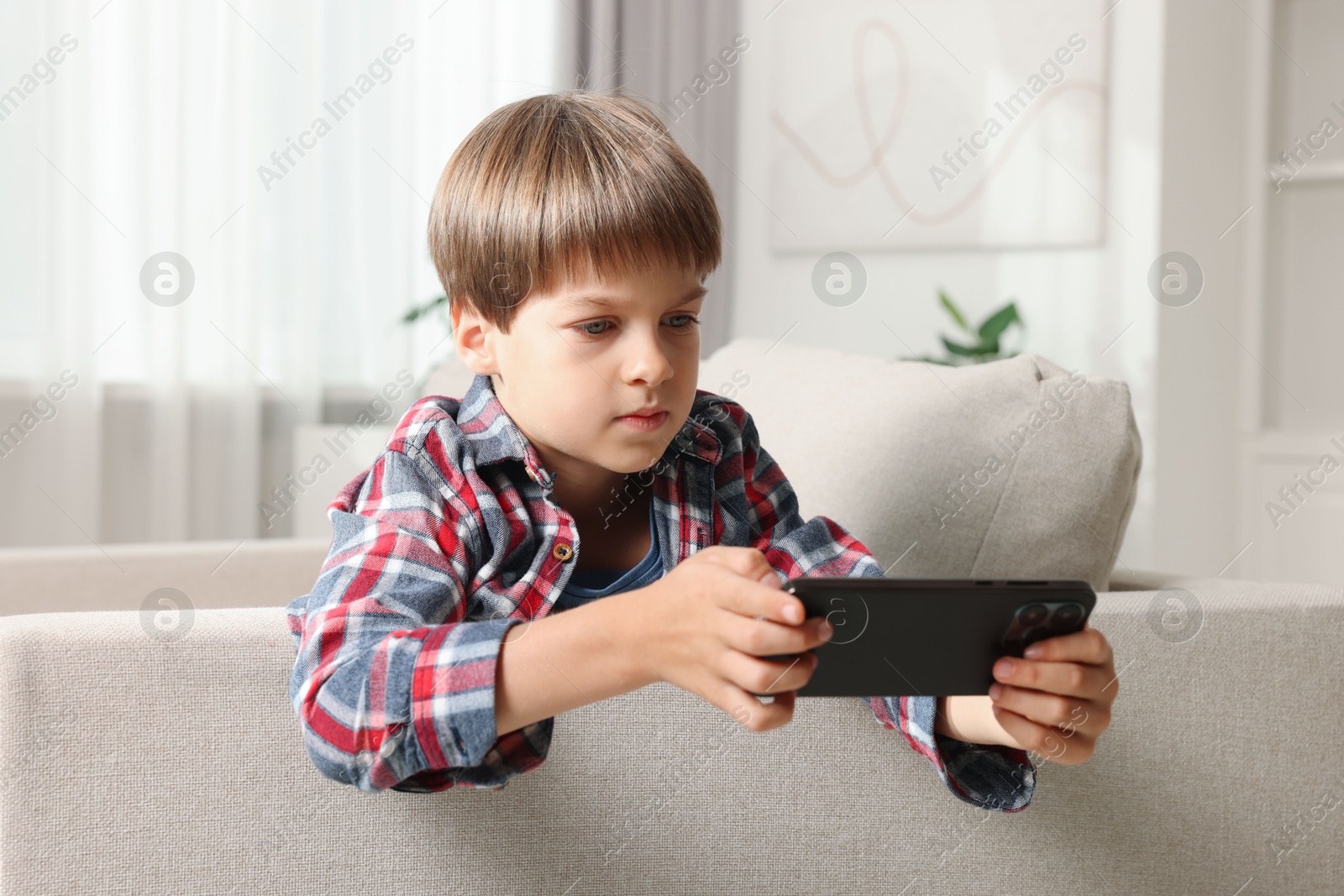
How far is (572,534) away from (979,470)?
389 mm

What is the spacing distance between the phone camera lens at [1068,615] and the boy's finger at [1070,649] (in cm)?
1

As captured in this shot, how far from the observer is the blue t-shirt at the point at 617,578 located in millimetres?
868

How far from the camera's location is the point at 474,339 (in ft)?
2.99

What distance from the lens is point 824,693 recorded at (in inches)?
24.7

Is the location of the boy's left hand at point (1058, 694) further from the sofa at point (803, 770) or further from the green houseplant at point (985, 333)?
the green houseplant at point (985, 333)

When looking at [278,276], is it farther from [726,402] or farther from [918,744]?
[918,744]

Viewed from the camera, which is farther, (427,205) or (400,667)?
(427,205)

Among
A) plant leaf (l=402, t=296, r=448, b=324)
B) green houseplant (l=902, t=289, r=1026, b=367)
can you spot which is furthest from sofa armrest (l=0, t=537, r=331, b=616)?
green houseplant (l=902, t=289, r=1026, b=367)

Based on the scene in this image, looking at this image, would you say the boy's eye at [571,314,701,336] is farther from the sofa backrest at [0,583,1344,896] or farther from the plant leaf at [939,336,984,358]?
the plant leaf at [939,336,984,358]

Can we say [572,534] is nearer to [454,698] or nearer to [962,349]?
[454,698]

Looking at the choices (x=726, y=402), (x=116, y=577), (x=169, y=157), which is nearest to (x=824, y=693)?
(x=726, y=402)

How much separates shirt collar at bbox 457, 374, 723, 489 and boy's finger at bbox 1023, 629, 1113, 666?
0.36 meters

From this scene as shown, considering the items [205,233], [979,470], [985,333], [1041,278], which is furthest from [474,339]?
[1041,278]

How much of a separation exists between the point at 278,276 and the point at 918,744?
2206 mm
